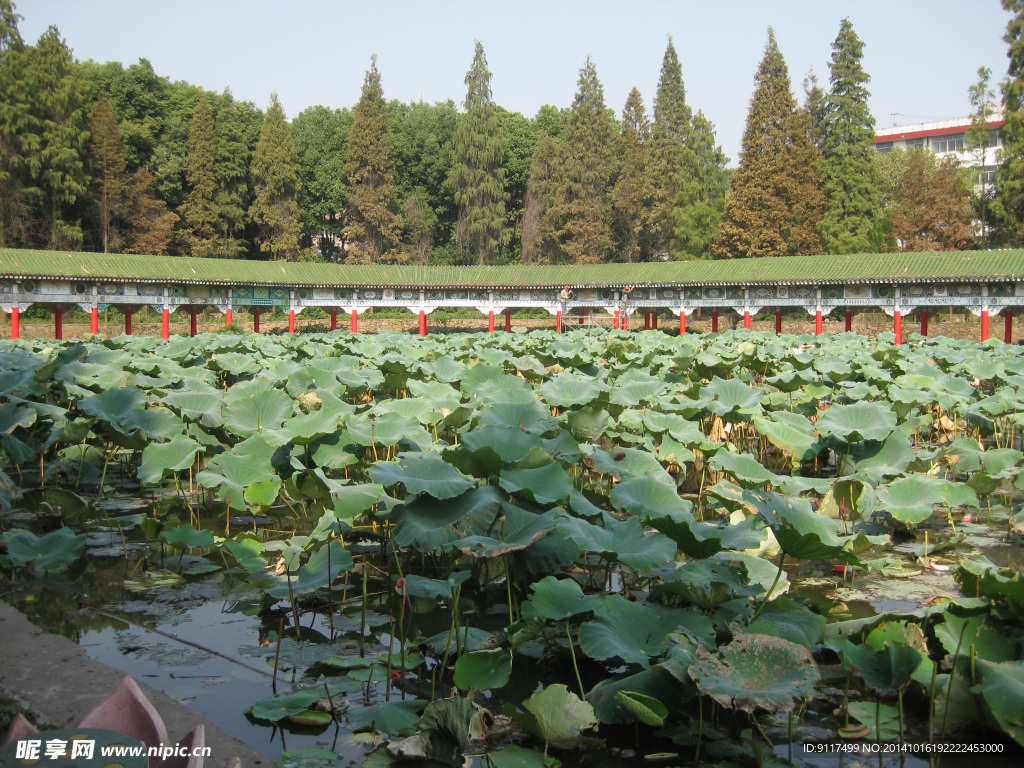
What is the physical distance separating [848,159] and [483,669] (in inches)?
1274

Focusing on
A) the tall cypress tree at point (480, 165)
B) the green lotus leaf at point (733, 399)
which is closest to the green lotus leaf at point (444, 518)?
the green lotus leaf at point (733, 399)

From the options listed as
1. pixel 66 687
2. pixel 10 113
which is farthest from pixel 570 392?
pixel 10 113

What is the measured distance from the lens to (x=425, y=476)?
3107 millimetres

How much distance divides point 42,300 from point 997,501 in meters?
24.3

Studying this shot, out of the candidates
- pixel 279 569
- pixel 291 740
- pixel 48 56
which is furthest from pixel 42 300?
pixel 291 740

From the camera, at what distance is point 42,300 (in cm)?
2314

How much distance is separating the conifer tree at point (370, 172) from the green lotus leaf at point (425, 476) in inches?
1355

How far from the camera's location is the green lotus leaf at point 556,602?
7.95 feet

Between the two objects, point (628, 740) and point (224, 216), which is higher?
point (224, 216)

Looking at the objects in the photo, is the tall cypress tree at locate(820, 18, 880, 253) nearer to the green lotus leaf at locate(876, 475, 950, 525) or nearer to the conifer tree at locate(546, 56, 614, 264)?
the conifer tree at locate(546, 56, 614, 264)

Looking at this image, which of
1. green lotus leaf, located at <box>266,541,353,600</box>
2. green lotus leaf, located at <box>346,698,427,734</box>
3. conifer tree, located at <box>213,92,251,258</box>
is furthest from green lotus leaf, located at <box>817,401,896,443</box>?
Answer: conifer tree, located at <box>213,92,251,258</box>

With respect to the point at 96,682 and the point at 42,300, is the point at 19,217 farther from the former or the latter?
the point at 96,682

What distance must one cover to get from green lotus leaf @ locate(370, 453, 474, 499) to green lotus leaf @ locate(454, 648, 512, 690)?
1.95 ft

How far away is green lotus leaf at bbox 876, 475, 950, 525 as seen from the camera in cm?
395
